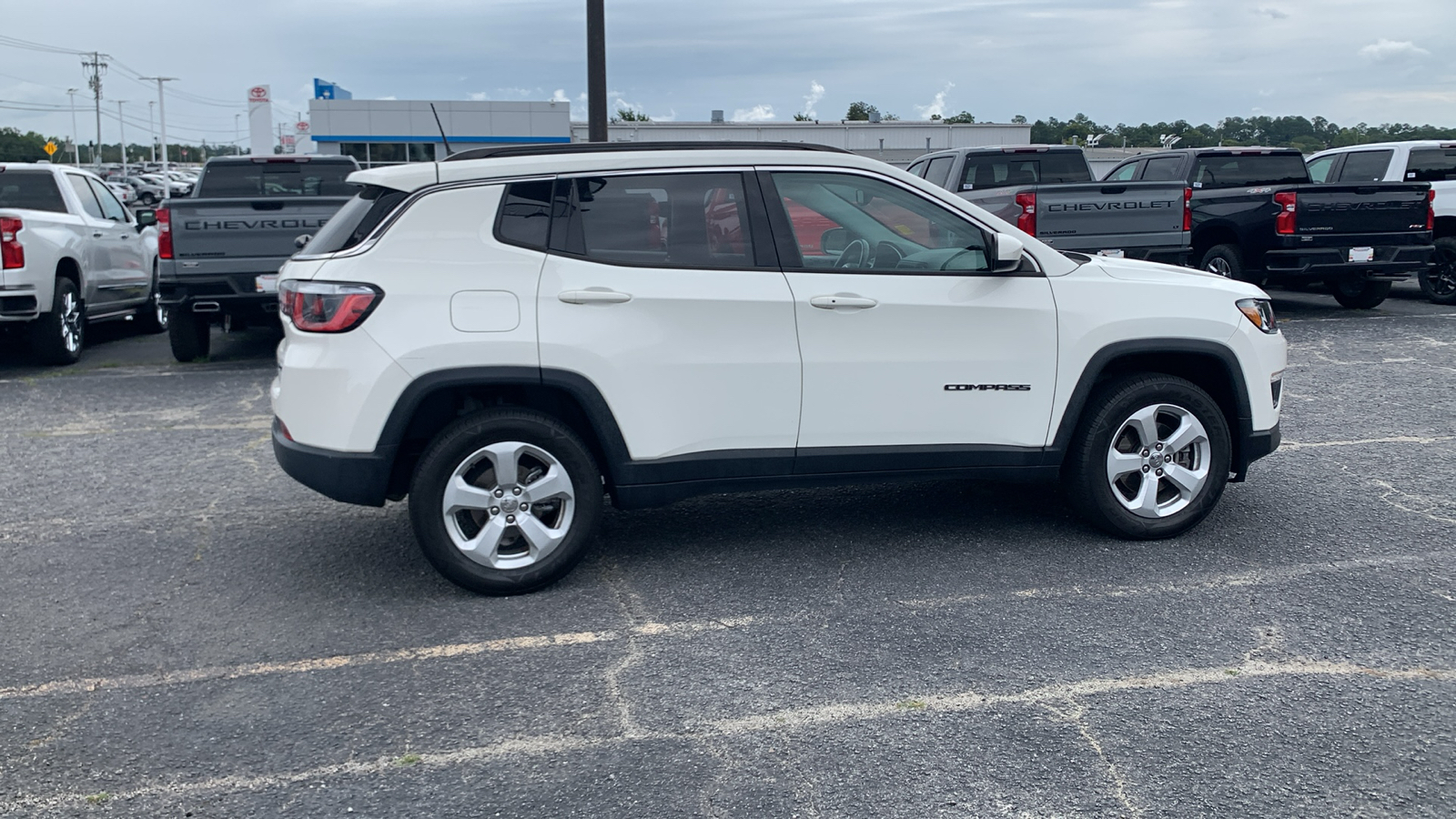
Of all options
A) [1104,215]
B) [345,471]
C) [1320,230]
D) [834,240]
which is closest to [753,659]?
[345,471]

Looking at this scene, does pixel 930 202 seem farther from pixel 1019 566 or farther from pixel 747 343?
pixel 1019 566

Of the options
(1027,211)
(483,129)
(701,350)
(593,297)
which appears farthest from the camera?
(483,129)

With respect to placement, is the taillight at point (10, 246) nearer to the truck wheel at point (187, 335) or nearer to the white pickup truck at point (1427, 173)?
the truck wheel at point (187, 335)

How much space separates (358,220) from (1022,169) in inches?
421

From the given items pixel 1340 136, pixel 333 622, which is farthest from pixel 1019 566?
pixel 1340 136

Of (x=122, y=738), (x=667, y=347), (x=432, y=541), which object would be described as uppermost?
(x=667, y=347)

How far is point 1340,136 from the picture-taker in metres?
29.2

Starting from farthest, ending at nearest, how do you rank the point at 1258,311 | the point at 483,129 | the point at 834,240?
1. the point at 483,129
2. the point at 1258,311
3. the point at 834,240

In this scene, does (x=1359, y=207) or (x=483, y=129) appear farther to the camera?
(x=483, y=129)

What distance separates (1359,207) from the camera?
1265 centimetres

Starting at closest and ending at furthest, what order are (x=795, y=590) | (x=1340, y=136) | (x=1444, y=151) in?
(x=795, y=590) < (x=1444, y=151) < (x=1340, y=136)

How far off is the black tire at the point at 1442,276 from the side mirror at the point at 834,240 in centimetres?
1216

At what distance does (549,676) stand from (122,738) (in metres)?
1.30

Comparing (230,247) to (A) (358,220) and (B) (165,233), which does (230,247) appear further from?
(A) (358,220)
